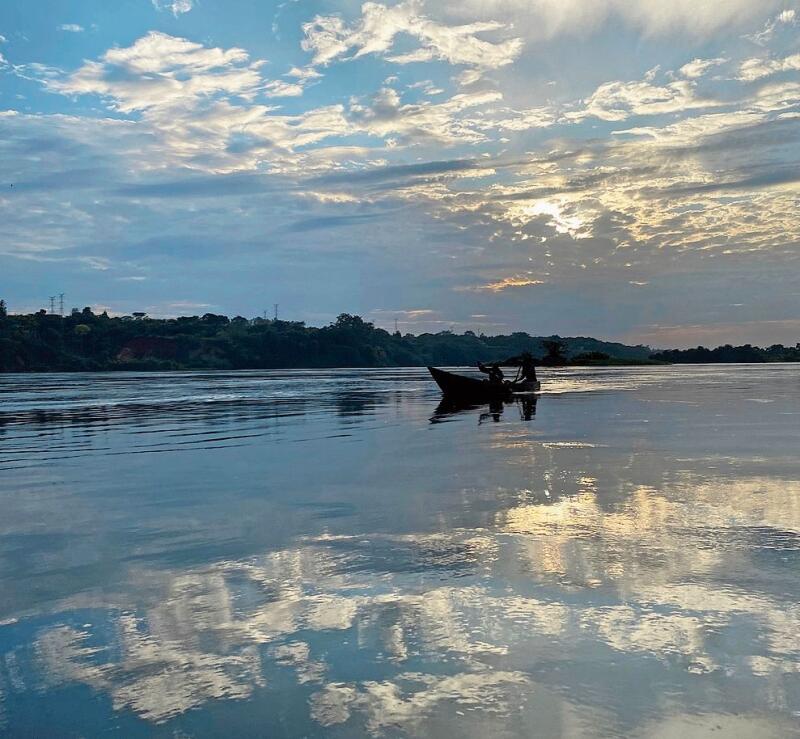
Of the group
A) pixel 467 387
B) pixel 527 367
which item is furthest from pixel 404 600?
pixel 527 367

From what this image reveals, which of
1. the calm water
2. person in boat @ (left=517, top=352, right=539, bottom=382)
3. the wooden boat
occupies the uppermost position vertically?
person in boat @ (left=517, top=352, right=539, bottom=382)

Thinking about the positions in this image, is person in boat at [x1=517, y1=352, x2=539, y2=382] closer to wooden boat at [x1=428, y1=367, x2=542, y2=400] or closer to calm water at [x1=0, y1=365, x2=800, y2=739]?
wooden boat at [x1=428, y1=367, x2=542, y2=400]

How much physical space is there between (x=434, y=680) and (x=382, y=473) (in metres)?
15.2

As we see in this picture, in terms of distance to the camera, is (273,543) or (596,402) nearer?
(273,543)

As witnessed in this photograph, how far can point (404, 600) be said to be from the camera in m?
9.84

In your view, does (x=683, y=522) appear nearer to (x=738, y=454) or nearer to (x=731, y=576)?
(x=731, y=576)

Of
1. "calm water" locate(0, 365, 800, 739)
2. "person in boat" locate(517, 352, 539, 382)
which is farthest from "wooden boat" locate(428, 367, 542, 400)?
"calm water" locate(0, 365, 800, 739)

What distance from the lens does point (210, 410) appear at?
53438 millimetres

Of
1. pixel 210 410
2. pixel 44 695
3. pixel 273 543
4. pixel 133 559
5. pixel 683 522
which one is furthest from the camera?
pixel 210 410

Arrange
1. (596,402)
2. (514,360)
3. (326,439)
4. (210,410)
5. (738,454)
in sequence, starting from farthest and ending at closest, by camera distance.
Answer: (514,360) < (596,402) < (210,410) < (326,439) < (738,454)

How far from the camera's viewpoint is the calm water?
6.74 metres

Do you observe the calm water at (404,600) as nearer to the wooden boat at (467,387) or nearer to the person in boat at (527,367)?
the wooden boat at (467,387)

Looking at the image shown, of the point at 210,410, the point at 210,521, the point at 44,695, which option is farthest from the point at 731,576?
the point at 210,410

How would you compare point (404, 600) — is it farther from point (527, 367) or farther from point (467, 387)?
point (527, 367)
